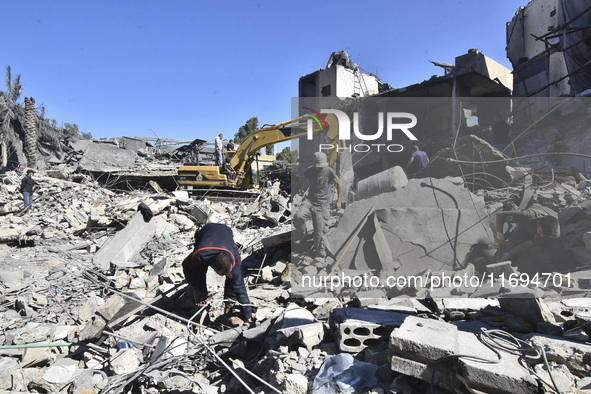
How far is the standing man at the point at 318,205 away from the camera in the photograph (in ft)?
Answer: 18.9

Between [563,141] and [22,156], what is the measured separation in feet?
71.8

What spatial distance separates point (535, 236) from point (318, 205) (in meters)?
3.16

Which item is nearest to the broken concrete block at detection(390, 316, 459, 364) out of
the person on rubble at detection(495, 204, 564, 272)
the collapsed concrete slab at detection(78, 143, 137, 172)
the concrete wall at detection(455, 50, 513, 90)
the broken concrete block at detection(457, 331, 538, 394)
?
the broken concrete block at detection(457, 331, 538, 394)

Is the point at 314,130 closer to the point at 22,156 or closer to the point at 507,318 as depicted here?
the point at 507,318

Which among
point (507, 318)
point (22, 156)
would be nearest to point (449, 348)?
point (507, 318)

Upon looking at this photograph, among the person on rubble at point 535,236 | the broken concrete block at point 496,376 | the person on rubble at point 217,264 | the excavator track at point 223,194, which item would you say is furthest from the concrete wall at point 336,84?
the broken concrete block at point 496,376

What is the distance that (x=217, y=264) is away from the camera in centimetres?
378

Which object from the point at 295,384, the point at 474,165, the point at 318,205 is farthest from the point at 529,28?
the point at 295,384

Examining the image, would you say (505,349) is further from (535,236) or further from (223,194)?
(223,194)

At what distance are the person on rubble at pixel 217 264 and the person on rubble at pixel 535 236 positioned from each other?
3703 millimetres

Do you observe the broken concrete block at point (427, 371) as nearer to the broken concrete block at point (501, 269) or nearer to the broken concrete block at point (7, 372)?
the broken concrete block at point (501, 269)

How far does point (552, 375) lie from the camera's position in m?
2.14

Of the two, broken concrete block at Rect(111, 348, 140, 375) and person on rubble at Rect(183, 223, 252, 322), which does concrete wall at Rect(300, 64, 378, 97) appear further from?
broken concrete block at Rect(111, 348, 140, 375)

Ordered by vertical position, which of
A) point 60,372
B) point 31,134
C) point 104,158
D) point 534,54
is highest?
point 534,54
